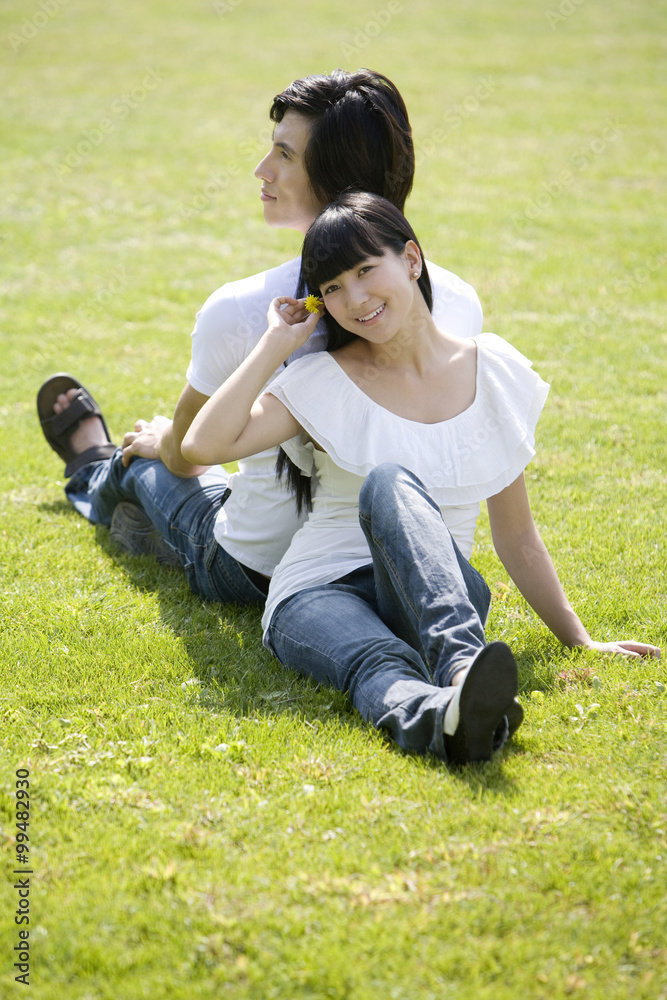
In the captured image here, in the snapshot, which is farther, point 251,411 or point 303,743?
point 251,411

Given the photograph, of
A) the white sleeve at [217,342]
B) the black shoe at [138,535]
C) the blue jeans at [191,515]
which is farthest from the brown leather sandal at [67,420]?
the white sleeve at [217,342]

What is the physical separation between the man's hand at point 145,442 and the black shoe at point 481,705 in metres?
2.05

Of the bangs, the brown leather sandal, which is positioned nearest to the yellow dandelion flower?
the bangs

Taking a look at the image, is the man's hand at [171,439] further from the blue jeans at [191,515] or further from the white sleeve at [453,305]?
the white sleeve at [453,305]

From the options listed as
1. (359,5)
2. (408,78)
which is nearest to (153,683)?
(408,78)

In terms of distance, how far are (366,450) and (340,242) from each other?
67 centimetres

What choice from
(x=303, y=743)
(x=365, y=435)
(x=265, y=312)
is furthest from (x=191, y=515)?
(x=303, y=743)

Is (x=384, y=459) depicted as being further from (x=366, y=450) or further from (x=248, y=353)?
(x=248, y=353)

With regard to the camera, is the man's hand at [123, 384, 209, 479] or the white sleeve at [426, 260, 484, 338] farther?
the white sleeve at [426, 260, 484, 338]

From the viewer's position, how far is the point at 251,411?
318cm

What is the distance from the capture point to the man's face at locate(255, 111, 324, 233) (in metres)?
3.47

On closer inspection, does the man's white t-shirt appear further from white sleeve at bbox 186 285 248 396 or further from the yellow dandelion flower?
the yellow dandelion flower

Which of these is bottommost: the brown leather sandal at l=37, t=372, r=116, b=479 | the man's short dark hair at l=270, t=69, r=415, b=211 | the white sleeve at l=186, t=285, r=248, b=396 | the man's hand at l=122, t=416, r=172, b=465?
the brown leather sandal at l=37, t=372, r=116, b=479

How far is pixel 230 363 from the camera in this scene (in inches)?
137
